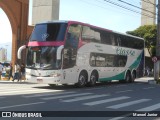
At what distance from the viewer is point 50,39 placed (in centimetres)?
2038

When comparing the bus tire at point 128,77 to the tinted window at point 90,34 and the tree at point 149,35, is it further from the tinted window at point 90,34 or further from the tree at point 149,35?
the tree at point 149,35

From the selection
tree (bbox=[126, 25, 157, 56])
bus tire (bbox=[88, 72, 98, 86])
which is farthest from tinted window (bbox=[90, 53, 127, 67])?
tree (bbox=[126, 25, 157, 56])

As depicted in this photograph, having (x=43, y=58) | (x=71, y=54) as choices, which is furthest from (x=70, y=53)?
(x=43, y=58)

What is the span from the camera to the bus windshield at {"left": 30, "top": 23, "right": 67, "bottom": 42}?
66.8ft

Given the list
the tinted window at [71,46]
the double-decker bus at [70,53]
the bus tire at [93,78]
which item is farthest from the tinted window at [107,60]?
the tinted window at [71,46]

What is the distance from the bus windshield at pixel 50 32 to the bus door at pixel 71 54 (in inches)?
17.5

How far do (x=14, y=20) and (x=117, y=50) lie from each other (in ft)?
34.9

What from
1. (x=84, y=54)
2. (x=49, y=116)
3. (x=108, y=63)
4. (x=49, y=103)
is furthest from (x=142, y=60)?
(x=49, y=116)

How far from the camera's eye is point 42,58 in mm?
20453

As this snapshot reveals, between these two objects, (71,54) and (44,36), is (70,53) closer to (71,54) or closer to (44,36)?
(71,54)

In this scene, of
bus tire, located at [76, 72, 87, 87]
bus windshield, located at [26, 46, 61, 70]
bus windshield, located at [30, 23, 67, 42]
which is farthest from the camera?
bus tire, located at [76, 72, 87, 87]

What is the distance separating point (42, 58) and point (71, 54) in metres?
1.77

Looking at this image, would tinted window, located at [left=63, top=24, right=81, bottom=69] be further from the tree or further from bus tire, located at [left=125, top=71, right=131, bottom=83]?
the tree

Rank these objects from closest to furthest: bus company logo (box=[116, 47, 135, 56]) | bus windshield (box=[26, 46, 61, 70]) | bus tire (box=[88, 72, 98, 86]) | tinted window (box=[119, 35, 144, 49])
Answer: bus windshield (box=[26, 46, 61, 70])
bus tire (box=[88, 72, 98, 86])
bus company logo (box=[116, 47, 135, 56])
tinted window (box=[119, 35, 144, 49])
